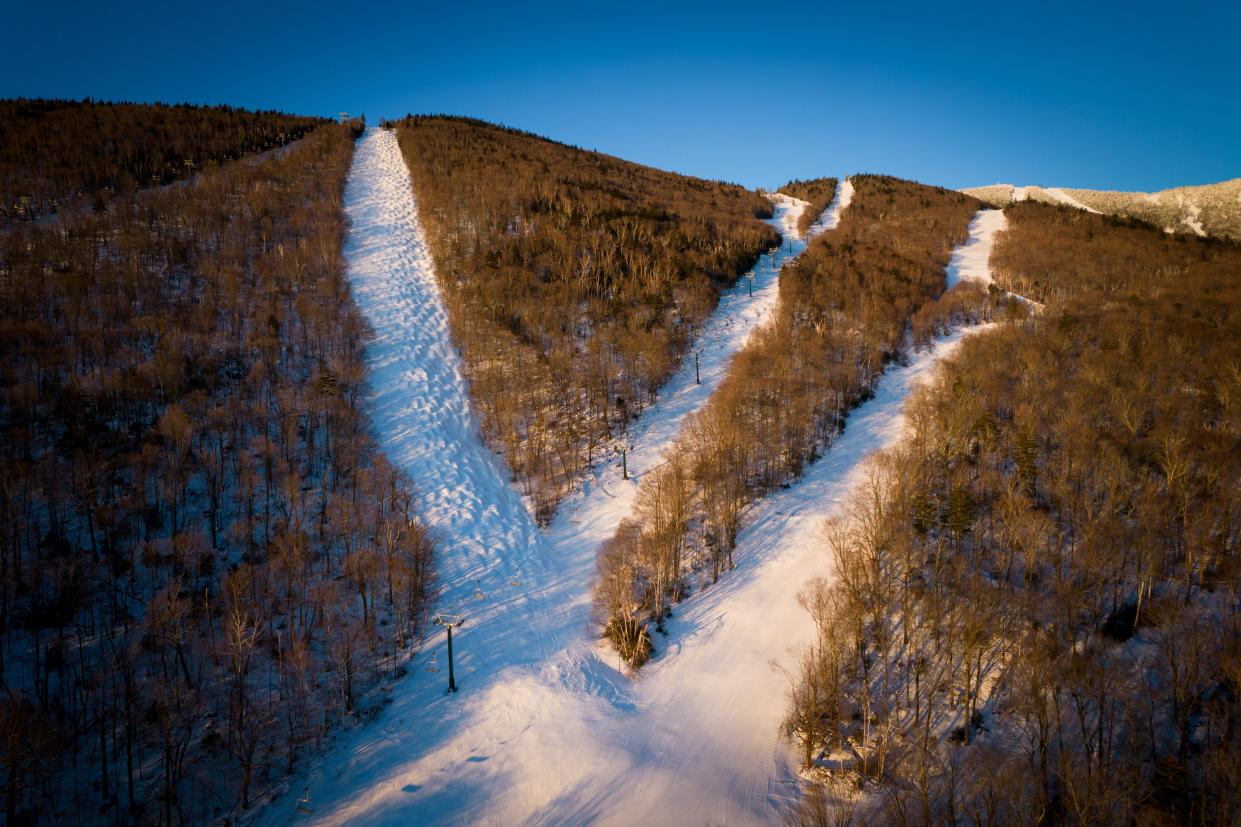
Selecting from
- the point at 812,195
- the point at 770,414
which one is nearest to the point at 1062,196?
the point at 812,195

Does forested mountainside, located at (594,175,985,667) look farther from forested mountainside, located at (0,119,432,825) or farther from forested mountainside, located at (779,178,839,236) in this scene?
forested mountainside, located at (779,178,839,236)

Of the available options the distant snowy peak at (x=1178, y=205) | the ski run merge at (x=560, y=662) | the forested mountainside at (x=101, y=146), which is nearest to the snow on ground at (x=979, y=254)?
the distant snowy peak at (x=1178, y=205)

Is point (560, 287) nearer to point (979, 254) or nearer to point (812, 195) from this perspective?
point (979, 254)

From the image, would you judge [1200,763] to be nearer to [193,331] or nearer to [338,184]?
[193,331]

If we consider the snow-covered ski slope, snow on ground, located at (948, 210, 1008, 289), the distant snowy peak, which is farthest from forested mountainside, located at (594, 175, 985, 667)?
the distant snowy peak

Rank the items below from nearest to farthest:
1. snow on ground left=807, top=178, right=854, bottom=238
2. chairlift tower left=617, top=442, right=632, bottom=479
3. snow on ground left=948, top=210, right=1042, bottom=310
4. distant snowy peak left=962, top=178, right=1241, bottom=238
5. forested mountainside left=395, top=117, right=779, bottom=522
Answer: chairlift tower left=617, top=442, right=632, bottom=479 → forested mountainside left=395, top=117, right=779, bottom=522 → snow on ground left=948, top=210, right=1042, bottom=310 → distant snowy peak left=962, top=178, right=1241, bottom=238 → snow on ground left=807, top=178, right=854, bottom=238

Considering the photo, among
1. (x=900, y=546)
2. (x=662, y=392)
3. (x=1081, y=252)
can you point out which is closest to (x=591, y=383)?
(x=662, y=392)

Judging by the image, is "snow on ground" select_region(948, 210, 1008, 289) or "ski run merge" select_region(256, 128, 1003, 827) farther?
"snow on ground" select_region(948, 210, 1008, 289)
